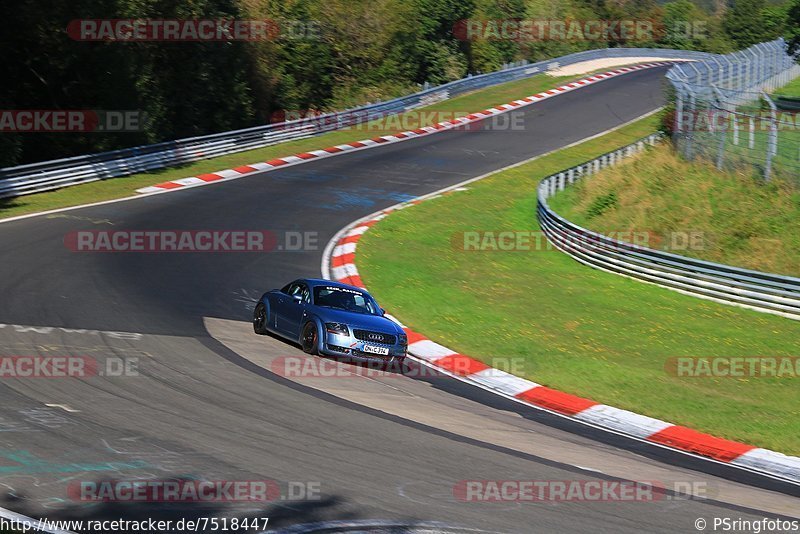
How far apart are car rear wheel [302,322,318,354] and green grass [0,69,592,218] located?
41.2ft

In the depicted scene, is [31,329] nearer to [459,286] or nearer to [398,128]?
[459,286]

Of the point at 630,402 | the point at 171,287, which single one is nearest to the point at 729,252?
the point at 630,402

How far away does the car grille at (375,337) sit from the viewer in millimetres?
15062

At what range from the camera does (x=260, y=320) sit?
1661 centimetres

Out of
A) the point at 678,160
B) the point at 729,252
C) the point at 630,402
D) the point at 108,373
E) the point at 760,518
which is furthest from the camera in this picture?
the point at 678,160

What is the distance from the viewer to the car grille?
1506 cm

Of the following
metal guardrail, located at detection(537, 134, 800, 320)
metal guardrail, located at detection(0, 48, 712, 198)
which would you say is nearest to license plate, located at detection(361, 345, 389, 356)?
metal guardrail, located at detection(537, 134, 800, 320)

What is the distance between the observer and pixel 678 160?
29.0m

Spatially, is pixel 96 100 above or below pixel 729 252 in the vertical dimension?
above

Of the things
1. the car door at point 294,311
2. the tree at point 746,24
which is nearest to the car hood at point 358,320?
the car door at point 294,311

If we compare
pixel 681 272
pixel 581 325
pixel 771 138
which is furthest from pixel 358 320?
pixel 771 138

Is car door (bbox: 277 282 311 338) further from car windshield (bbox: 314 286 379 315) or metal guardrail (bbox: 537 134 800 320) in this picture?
metal guardrail (bbox: 537 134 800 320)

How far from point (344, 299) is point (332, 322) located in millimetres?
1414

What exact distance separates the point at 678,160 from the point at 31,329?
2042 cm
